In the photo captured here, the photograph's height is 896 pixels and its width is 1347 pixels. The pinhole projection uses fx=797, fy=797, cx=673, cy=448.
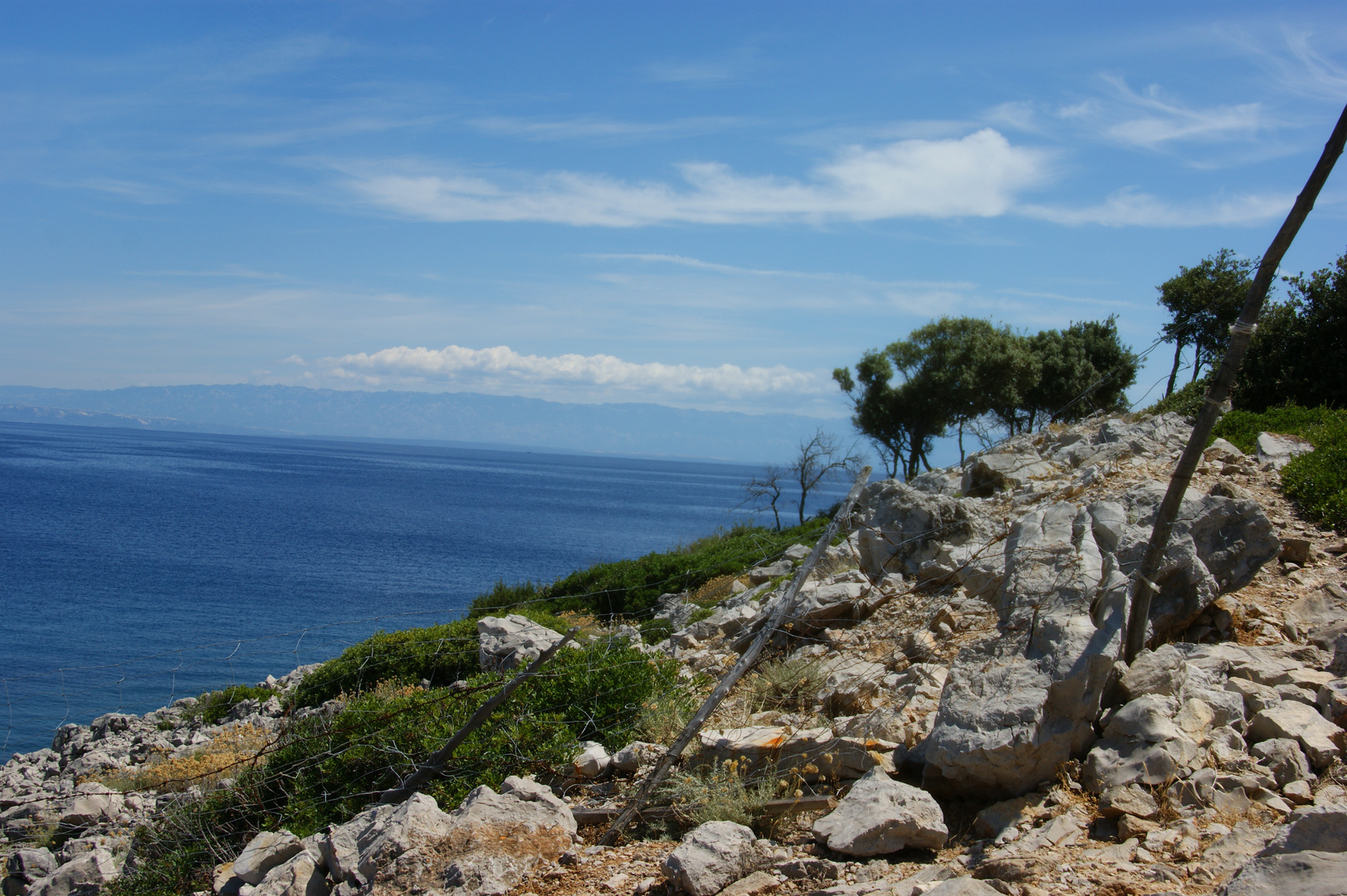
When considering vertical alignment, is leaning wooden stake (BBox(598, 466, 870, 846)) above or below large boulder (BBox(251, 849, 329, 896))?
above

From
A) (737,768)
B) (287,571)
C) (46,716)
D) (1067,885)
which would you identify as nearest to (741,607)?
(737,768)

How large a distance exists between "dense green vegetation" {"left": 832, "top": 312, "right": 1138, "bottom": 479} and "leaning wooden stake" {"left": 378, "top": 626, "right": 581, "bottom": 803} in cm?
3765

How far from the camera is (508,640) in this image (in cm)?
1430

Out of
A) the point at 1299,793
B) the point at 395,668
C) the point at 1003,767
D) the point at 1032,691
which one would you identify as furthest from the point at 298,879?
the point at 395,668

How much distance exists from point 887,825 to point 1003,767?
3.23ft

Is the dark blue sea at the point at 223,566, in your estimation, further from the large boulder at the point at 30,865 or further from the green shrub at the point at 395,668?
the large boulder at the point at 30,865

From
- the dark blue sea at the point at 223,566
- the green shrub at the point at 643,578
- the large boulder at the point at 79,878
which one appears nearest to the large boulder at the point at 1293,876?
the dark blue sea at the point at 223,566

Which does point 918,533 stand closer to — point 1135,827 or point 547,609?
point 1135,827

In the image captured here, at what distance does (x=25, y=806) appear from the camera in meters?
13.5

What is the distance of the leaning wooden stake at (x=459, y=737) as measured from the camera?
7379 millimetres

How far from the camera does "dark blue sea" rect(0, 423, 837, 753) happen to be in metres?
30.0

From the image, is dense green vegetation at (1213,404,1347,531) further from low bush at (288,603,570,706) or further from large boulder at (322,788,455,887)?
low bush at (288,603,570,706)

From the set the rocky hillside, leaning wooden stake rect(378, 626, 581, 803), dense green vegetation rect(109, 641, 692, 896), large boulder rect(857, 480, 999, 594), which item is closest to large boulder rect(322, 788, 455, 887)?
the rocky hillside

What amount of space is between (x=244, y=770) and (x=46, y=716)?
72.2ft
